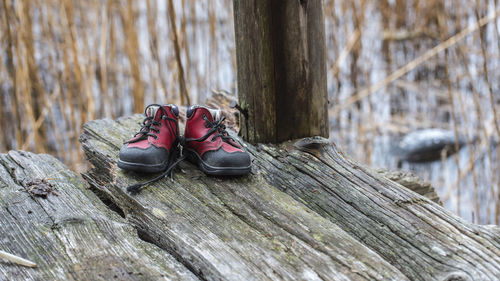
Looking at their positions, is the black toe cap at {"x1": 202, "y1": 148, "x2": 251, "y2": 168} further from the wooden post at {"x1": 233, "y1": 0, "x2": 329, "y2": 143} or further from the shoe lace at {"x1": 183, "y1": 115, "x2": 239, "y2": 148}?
the wooden post at {"x1": 233, "y1": 0, "x2": 329, "y2": 143}

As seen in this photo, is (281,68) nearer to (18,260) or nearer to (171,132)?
(171,132)

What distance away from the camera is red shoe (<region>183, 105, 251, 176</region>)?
4.03 ft

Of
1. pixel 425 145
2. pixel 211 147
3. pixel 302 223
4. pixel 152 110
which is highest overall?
pixel 152 110

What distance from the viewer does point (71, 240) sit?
96cm

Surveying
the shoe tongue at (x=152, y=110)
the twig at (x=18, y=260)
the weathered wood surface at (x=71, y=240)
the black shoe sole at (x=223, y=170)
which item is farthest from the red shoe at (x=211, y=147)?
the twig at (x=18, y=260)

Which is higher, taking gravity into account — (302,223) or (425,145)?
(302,223)

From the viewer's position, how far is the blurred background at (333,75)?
201cm

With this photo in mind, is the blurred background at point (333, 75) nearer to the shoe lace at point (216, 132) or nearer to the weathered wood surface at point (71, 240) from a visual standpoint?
the shoe lace at point (216, 132)

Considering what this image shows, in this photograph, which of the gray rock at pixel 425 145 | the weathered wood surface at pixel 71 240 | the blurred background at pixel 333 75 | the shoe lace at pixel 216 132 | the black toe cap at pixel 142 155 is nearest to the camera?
the weathered wood surface at pixel 71 240

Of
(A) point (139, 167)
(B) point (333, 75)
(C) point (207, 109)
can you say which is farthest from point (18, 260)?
(B) point (333, 75)

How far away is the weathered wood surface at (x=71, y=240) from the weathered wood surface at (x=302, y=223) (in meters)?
0.05

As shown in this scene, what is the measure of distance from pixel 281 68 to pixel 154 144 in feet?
1.55

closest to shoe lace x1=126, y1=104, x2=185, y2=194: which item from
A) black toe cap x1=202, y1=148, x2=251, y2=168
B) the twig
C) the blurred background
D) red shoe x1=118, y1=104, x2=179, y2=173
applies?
red shoe x1=118, y1=104, x2=179, y2=173

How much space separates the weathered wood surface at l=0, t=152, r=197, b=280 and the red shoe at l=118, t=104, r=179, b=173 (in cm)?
14
